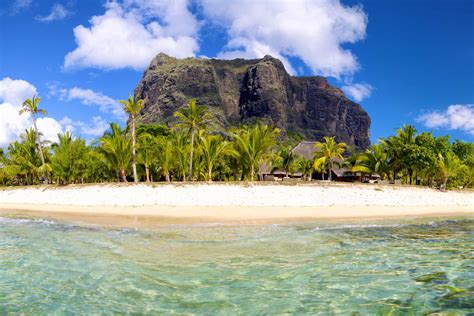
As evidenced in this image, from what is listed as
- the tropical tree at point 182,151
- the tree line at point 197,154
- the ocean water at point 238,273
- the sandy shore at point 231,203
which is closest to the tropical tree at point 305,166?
the tree line at point 197,154

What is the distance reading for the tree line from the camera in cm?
3250

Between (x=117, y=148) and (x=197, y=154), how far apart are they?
321 inches

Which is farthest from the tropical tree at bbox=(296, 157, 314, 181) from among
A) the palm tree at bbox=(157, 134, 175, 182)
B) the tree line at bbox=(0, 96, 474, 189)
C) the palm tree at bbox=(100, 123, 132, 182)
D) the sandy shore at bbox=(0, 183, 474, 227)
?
the palm tree at bbox=(100, 123, 132, 182)

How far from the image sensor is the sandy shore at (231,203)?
1833 cm

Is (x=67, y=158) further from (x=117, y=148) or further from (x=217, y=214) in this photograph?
(x=217, y=214)

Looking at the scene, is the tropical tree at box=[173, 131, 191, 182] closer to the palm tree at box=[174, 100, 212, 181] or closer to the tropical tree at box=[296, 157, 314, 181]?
the palm tree at box=[174, 100, 212, 181]

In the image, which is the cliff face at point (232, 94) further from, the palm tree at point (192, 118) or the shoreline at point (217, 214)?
the shoreline at point (217, 214)

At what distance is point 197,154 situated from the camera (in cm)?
3656

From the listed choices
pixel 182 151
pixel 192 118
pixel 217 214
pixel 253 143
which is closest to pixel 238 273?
pixel 217 214

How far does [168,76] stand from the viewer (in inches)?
7205

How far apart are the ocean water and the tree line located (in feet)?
67.9

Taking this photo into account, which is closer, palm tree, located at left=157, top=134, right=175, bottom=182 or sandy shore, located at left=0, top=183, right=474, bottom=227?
sandy shore, located at left=0, top=183, right=474, bottom=227

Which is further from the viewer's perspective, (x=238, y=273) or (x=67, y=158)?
(x=67, y=158)

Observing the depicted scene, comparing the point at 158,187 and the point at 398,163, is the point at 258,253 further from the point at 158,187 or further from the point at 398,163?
the point at 398,163
